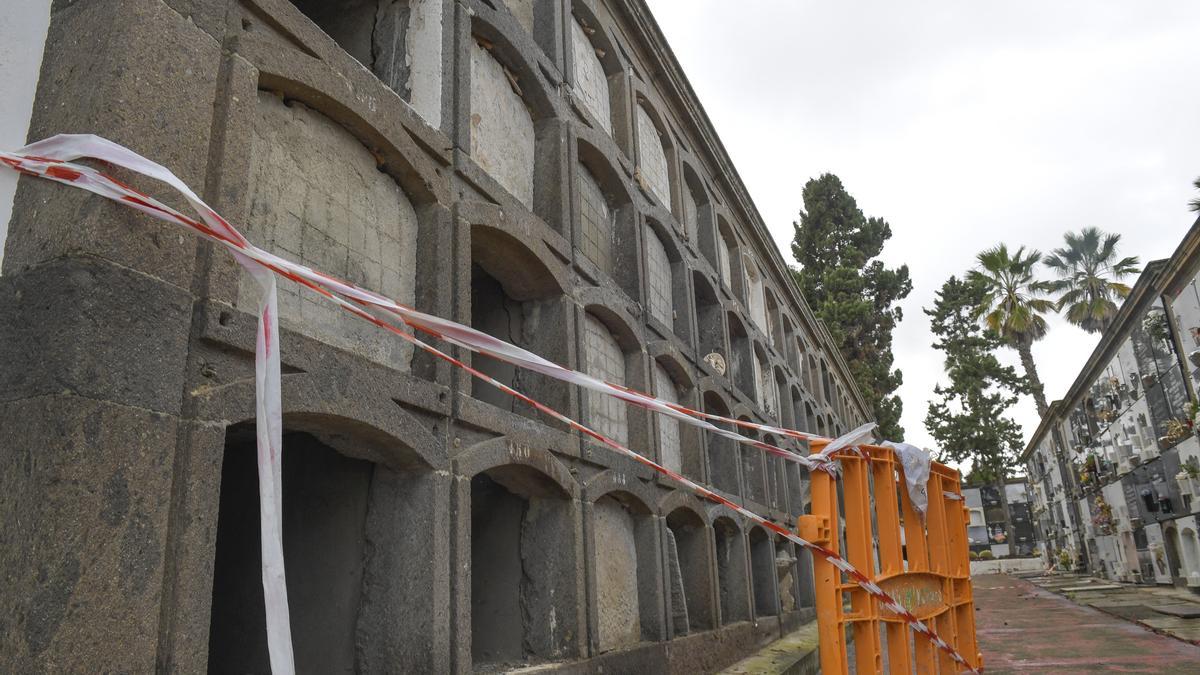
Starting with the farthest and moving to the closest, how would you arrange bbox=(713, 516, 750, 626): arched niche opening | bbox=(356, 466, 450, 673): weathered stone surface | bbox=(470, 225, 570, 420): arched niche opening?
bbox=(713, 516, 750, 626): arched niche opening → bbox=(470, 225, 570, 420): arched niche opening → bbox=(356, 466, 450, 673): weathered stone surface

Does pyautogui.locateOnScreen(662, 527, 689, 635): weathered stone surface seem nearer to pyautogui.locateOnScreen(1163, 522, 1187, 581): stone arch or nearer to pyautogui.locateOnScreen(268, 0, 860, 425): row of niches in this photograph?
pyautogui.locateOnScreen(268, 0, 860, 425): row of niches

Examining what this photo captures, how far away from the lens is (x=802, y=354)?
20047 millimetres

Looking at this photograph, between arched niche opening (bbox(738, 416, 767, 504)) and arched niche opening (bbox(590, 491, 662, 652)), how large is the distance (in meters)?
5.18

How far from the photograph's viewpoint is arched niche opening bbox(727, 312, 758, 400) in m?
13.5

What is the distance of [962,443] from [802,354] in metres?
29.9

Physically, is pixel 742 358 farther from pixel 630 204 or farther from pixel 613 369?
pixel 613 369

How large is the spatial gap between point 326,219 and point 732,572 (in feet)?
25.7

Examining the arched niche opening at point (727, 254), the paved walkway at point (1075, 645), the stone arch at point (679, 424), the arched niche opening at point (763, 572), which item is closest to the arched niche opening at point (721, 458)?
the stone arch at point (679, 424)

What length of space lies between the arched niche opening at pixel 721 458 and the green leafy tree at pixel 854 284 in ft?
68.7

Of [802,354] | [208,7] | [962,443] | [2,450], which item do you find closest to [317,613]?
[2,450]

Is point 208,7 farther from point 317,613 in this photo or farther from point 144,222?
point 317,613

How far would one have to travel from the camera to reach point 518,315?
691cm

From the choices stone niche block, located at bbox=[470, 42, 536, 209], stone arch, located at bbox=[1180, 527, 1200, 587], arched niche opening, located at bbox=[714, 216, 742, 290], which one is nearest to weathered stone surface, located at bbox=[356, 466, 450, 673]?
stone niche block, located at bbox=[470, 42, 536, 209]

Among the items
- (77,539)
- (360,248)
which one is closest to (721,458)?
(360,248)
